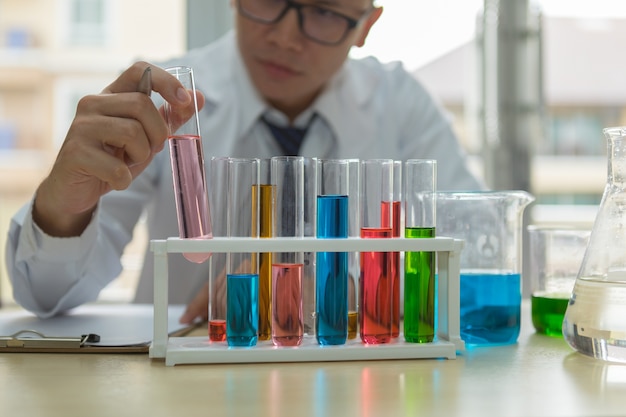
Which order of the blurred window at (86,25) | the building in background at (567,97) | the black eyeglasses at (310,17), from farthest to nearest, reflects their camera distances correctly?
the blurred window at (86,25), the building in background at (567,97), the black eyeglasses at (310,17)

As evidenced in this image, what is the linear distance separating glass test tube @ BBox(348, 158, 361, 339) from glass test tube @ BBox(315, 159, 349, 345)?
0.04ft

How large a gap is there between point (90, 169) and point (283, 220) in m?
0.26

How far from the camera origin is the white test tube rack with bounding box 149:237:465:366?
0.71 metres

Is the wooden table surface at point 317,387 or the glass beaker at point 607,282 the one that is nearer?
the wooden table surface at point 317,387

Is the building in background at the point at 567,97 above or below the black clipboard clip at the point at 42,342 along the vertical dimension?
above

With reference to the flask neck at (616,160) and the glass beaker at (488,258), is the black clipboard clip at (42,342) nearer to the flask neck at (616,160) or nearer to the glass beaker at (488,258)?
the glass beaker at (488,258)

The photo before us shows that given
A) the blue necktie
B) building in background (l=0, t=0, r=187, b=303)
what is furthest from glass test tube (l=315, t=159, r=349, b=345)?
building in background (l=0, t=0, r=187, b=303)

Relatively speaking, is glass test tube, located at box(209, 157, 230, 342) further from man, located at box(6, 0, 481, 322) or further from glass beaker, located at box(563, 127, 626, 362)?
glass beaker, located at box(563, 127, 626, 362)

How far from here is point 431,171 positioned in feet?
2.60

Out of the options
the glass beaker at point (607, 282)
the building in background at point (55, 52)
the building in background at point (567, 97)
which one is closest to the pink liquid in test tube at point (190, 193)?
the glass beaker at point (607, 282)

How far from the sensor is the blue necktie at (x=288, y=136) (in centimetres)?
154

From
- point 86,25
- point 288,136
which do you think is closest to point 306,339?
point 288,136

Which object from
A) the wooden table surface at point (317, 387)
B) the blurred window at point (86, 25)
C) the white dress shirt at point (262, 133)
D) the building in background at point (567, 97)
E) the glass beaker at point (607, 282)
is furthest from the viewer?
the blurred window at point (86, 25)

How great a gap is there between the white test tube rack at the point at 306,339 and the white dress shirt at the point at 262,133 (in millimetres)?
507
